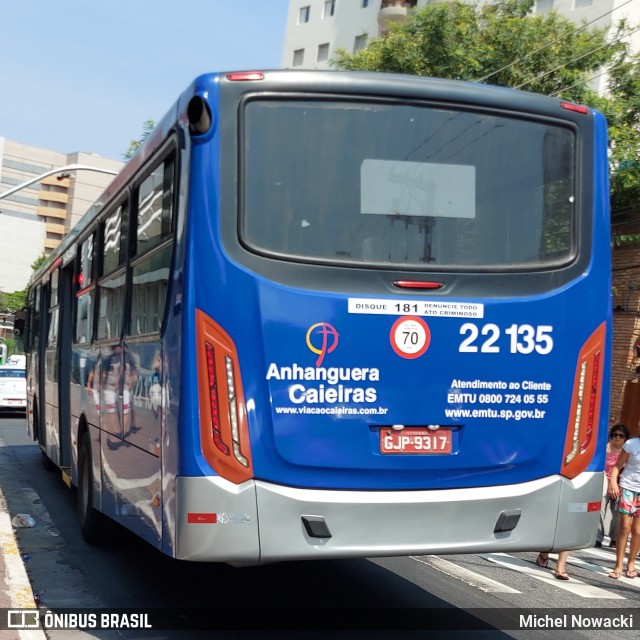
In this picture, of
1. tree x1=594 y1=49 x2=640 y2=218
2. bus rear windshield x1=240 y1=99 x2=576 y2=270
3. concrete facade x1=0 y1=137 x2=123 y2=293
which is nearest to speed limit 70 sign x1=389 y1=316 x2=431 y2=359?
bus rear windshield x1=240 y1=99 x2=576 y2=270

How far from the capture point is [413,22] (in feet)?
87.9

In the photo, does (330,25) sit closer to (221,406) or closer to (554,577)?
(554,577)

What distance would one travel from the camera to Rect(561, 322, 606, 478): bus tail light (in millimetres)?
6242

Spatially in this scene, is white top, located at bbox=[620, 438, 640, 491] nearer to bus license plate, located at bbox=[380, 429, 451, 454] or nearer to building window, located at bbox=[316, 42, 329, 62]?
bus license plate, located at bbox=[380, 429, 451, 454]

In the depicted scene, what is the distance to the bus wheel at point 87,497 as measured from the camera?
31.6ft

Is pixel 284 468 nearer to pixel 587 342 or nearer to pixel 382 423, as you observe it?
pixel 382 423

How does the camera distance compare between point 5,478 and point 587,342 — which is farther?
point 5,478

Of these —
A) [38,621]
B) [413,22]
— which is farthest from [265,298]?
[413,22]

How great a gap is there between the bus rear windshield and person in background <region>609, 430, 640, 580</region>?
4.82 m

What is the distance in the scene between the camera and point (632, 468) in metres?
10.6

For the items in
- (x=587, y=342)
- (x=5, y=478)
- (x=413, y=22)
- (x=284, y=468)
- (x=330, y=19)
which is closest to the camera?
(x=284, y=468)

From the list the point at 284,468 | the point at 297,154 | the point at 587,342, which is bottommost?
the point at 284,468

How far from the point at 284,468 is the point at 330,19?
168 ft

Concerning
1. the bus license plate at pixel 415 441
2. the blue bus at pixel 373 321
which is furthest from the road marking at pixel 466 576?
the bus license plate at pixel 415 441
